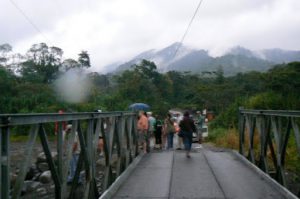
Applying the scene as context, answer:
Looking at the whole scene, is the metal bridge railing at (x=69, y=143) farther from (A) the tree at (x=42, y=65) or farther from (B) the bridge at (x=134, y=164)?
(A) the tree at (x=42, y=65)

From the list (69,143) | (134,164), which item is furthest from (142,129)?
(69,143)

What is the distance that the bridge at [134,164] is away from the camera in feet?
12.8

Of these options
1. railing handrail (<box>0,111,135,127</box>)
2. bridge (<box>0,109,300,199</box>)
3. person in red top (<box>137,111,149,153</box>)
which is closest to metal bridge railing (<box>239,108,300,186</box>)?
bridge (<box>0,109,300,199</box>)

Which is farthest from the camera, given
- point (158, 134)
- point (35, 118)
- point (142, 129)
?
point (158, 134)

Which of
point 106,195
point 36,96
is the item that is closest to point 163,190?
point 106,195

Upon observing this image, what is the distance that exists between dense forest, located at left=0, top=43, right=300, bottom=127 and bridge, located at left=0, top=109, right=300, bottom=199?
2439 mm

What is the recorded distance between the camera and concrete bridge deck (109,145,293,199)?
7066mm

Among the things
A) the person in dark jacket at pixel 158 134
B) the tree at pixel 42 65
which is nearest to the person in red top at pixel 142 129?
the person in dark jacket at pixel 158 134

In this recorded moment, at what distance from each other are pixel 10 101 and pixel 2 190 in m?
37.4

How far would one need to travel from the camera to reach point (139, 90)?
50.6m

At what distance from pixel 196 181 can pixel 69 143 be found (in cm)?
368

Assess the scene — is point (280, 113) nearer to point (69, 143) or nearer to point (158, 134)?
point (69, 143)

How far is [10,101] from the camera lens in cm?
3912

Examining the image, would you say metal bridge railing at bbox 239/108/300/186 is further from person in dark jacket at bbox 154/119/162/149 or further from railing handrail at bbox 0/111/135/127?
person in dark jacket at bbox 154/119/162/149
